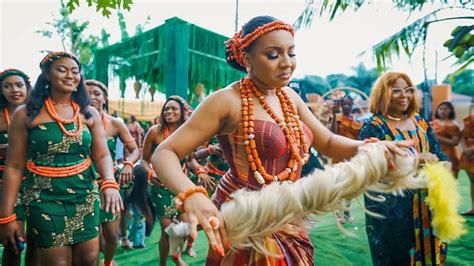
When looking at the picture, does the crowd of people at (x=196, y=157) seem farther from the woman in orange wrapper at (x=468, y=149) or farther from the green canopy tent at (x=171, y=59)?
the green canopy tent at (x=171, y=59)

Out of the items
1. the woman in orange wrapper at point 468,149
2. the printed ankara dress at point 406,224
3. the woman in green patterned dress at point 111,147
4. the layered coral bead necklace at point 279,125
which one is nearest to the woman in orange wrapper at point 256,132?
the layered coral bead necklace at point 279,125

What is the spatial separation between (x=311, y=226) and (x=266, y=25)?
2.67 feet

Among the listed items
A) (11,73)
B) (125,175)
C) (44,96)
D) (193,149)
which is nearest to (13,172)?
(44,96)

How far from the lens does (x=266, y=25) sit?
6.50 ft

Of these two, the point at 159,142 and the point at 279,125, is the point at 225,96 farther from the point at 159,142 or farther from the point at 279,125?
the point at 159,142

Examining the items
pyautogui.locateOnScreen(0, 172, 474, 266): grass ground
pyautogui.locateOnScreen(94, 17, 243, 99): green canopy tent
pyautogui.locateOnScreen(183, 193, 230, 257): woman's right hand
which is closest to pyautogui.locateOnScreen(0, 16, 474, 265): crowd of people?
pyautogui.locateOnScreen(183, 193, 230, 257): woman's right hand

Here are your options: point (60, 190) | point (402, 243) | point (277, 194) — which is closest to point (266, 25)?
point (277, 194)

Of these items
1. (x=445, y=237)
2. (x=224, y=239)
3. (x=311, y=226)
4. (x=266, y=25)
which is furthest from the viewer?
(x=445, y=237)

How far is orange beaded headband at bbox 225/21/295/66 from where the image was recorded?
1977 millimetres

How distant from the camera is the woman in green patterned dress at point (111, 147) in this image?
14.2ft

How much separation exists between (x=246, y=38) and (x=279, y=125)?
0.38 metres

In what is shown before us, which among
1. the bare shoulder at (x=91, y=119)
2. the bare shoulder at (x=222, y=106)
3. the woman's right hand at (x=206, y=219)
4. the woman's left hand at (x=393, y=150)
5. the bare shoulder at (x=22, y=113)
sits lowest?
the woman's right hand at (x=206, y=219)

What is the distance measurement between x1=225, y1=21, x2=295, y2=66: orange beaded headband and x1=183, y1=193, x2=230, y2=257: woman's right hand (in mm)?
766

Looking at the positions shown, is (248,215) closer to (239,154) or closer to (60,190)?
(239,154)
